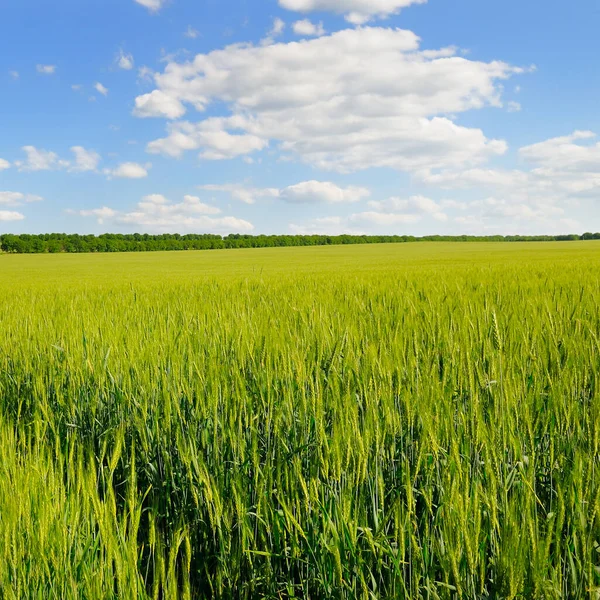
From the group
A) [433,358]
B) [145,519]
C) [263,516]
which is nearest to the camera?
[263,516]

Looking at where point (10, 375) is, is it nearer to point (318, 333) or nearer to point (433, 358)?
point (318, 333)

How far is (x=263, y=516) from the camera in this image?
1439mm

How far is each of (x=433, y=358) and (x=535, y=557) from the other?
1631 millimetres

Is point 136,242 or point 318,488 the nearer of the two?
point 318,488

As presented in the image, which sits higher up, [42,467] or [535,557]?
[535,557]

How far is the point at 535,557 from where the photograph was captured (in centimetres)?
91

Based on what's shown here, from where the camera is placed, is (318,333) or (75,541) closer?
(75,541)

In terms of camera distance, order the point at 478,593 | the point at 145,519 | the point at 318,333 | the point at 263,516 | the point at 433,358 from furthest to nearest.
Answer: the point at 318,333
the point at 433,358
the point at 145,519
the point at 263,516
the point at 478,593

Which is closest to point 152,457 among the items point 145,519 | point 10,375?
point 145,519

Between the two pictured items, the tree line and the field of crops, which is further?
the tree line

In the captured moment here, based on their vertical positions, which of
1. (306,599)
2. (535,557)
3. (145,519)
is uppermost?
(535,557)

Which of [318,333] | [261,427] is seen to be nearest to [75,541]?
[261,427]

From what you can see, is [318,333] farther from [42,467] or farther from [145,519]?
[42,467]

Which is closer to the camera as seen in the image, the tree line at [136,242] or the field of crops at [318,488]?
the field of crops at [318,488]
